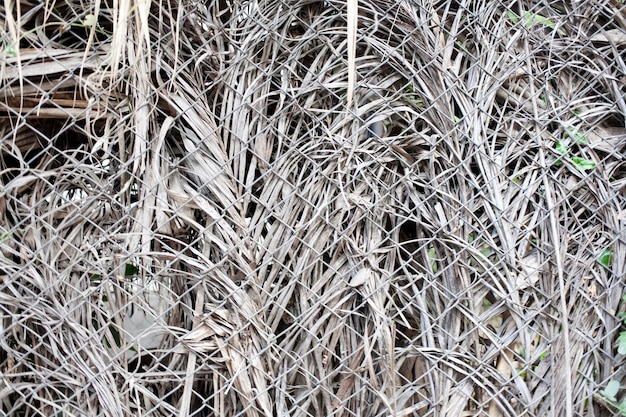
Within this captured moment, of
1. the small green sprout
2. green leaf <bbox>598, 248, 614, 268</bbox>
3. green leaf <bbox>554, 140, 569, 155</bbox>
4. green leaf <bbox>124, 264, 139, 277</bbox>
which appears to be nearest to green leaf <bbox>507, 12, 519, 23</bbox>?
the small green sprout

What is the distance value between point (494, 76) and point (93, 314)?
1138 millimetres

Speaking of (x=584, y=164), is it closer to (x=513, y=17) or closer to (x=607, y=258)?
(x=607, y=258)

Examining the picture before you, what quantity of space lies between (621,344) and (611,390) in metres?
0.11

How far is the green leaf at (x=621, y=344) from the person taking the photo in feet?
4.65

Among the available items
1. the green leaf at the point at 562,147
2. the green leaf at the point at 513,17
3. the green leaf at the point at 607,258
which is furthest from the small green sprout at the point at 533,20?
the green leaf at the point at 607,258

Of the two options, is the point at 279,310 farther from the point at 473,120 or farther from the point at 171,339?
the point at 473,120

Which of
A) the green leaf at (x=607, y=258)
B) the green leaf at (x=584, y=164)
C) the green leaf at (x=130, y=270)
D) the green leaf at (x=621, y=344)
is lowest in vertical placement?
the green leaf at (x=621, y=344)

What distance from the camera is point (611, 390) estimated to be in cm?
142

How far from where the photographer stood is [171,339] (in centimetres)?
133

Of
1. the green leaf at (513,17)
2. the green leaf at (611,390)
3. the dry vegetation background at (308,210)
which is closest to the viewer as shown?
the dry vegetation background at (308,210)

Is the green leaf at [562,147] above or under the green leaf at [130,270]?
above

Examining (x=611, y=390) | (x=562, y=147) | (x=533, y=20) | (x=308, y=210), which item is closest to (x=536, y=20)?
(x=533, y=20)

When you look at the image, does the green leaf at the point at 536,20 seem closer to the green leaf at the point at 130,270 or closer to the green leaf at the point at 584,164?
the green leaf at the point at 584,164

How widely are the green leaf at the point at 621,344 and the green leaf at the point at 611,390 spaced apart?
77 mm
